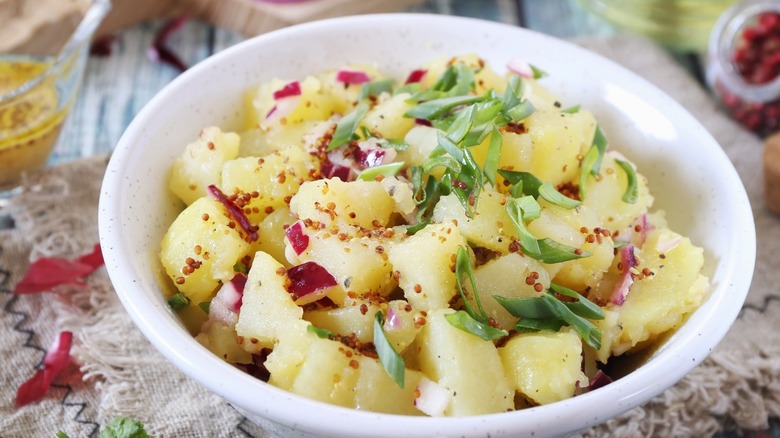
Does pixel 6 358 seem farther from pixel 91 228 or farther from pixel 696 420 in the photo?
pixel 696 420

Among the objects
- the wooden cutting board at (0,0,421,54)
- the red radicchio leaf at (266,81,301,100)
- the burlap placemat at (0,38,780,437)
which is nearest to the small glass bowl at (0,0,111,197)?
the wooden cutting board at (0,0,421,54)

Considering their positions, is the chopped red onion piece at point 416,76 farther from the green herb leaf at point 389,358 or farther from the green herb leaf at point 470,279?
the green herb leaf at point 389,358

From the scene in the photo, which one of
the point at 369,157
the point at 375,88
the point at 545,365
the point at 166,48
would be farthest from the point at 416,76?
the point at 166,48

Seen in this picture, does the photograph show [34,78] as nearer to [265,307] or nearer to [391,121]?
[391,121]

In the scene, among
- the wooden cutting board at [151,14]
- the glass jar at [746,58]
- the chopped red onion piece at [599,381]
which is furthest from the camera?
the glass jar at [746,58]

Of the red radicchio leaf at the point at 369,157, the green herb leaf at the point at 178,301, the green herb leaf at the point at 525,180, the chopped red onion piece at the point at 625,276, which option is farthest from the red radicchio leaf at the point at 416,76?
the green herb leaf at the point at 178,301
